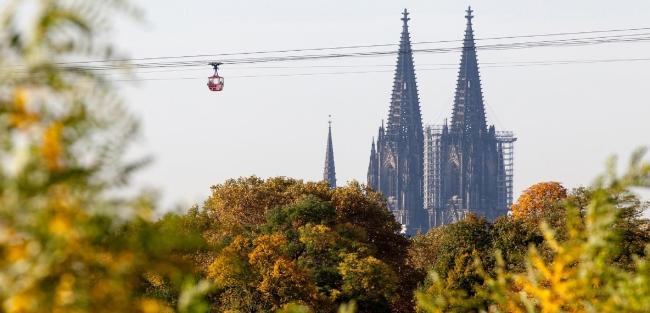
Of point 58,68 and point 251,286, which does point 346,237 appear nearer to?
point 251,286

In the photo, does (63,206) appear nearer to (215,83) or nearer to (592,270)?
(592,270)

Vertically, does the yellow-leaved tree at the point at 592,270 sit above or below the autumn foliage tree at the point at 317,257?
above

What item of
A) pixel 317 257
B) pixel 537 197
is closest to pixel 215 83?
pixel 317 257

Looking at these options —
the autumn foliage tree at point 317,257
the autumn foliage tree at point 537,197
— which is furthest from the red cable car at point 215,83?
the autumn foliage tree at point 537,197

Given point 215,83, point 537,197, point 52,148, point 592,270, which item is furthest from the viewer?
point 537,197

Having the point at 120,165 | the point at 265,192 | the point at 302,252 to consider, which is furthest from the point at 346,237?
the point at 120,165

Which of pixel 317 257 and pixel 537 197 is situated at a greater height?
pixel 537 197

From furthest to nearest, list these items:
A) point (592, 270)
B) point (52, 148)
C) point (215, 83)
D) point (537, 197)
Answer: point (537, 197) < point (215, 83) < point (592, 270) < point (52, 148)

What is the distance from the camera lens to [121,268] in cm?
286

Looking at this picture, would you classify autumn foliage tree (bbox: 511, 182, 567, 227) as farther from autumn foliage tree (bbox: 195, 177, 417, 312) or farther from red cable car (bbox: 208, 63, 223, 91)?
red cable car (bbox: 208, 63, 223, 91)

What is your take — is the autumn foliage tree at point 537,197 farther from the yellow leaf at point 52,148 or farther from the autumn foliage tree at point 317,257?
the yellow leaf at point 52,148

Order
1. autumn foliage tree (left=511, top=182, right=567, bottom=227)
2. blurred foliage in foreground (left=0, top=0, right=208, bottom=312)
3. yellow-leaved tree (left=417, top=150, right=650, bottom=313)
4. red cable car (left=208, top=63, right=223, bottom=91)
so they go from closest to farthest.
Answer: blurred foliage in foreground (left=0, top=0, right=208, bottom=312), yellow-leaved tree (left=417, top=150, right=650, bottom=313), red cable car (left=208, top=63, right=223, bottom=91), autumn foliage tree (left=511, top=182, right=567, bottom=227)

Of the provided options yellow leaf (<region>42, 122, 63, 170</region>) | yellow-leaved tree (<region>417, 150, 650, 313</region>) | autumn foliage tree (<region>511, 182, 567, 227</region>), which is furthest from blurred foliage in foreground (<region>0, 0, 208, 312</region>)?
autumn foliage tree (<region>511, 182, 567, 227</region>)

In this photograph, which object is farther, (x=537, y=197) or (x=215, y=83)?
(x=537, y=197)
